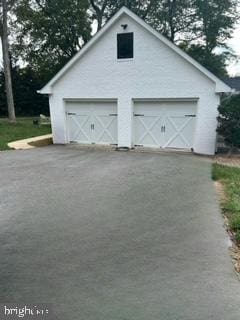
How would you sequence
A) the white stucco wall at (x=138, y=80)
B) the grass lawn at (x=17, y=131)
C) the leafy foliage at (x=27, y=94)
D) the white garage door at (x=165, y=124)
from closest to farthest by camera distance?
1. the white stucco wall at (x=138, y=80)
2. the white garage door at (x=165, y=124)
3. the grass lawn at (x=17, y=131)
4. the leafy foliage at (x=27, y=94)

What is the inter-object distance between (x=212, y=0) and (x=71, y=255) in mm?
24895

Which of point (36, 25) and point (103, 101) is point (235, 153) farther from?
point (36, 25)

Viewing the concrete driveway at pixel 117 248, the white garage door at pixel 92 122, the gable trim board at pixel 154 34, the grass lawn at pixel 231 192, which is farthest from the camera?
the white garage door at pixel 92 122

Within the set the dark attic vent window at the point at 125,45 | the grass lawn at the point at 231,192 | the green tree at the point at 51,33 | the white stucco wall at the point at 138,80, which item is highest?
the green tree at the point at 51,33

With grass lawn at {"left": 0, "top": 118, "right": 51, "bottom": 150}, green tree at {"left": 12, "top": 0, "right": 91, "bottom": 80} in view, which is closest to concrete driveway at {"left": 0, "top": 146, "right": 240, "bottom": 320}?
grass lawn at {"left": 0, "top": 118, "right": 51, "bottom": 150}

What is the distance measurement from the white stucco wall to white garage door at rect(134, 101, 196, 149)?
37 cm

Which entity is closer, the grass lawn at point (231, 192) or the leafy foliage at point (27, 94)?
the grass lawn at point (231, 192)

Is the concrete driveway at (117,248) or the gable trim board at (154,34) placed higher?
the gable trim board at (154,34)

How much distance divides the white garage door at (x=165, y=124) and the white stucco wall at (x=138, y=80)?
14.7 inches

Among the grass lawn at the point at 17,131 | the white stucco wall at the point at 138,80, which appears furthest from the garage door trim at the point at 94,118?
the grass lawn at the point at 17,131

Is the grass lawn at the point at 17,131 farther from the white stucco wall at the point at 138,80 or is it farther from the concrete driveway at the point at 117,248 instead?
the concrete driveway at the point at 117,248

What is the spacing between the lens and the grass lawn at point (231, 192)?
15.9ft

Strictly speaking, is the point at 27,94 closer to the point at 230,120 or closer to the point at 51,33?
the point at 51,33

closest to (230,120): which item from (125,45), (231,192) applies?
(231,192)
